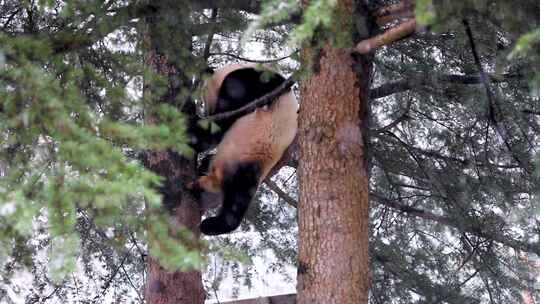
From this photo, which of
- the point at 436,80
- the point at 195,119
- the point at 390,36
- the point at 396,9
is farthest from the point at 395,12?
the point at 195,119

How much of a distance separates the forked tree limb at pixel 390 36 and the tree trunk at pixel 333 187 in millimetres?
187

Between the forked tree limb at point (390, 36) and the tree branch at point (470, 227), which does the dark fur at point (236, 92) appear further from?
the forked tree limb at point (390, 36)

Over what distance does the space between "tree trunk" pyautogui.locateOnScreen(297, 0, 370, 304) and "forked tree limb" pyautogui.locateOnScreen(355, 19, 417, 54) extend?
7.4 inches

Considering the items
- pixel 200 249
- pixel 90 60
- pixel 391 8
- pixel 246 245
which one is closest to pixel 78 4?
pixel 90 60

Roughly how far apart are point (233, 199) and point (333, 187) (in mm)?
1247

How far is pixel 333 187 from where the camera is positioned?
303cm

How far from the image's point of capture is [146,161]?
396cm

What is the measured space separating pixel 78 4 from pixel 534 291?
4.15 meters

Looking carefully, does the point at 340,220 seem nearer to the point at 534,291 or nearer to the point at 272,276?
the point at 534,291

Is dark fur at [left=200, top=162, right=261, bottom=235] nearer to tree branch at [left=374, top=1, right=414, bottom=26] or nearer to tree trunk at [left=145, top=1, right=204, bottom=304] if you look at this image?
tree trunk at [left=145, top=1, right=204, bottom=304]

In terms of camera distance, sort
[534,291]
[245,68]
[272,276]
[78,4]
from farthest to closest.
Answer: [272,276] < [534,291] < [245,68] < [78,4]

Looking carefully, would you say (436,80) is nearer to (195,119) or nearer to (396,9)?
(396,9)

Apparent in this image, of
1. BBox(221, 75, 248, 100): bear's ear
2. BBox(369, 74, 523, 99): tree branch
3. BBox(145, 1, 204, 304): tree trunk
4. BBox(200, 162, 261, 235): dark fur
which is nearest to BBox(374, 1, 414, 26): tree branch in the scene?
BBox(369, 74, 523, 99): tree branch

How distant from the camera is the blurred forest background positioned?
1.87m
